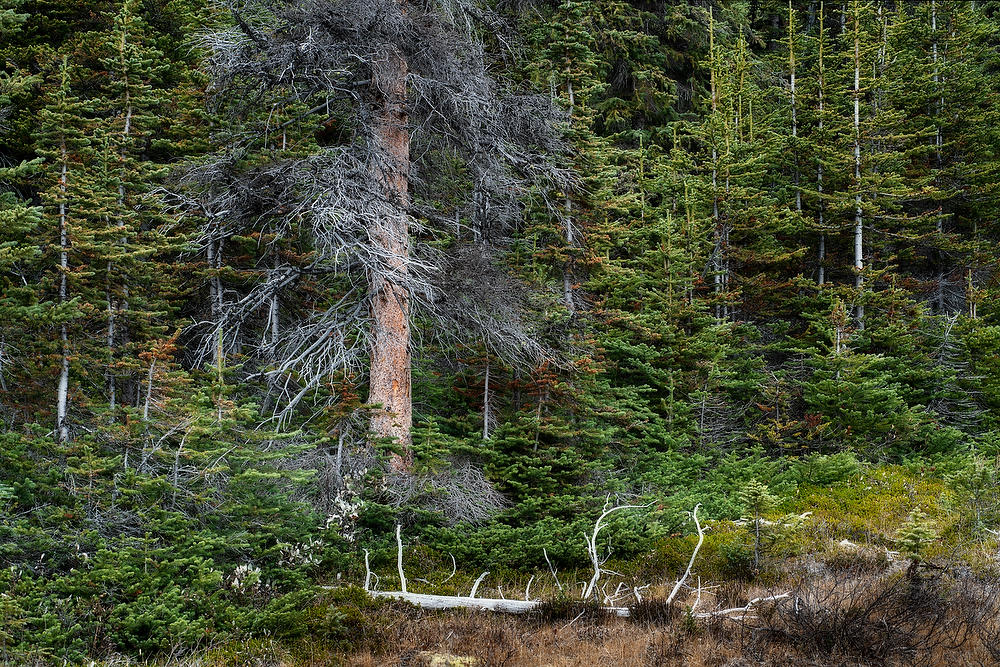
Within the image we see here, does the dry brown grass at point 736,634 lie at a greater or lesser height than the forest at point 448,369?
lesser

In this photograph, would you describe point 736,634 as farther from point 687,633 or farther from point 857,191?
point 857,191

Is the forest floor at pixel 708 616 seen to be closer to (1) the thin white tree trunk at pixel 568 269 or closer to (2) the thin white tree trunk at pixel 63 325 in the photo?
(2) the thin white tree trunk at pixel 63 325

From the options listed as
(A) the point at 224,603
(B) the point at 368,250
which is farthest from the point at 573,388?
(A) the point at 224,603

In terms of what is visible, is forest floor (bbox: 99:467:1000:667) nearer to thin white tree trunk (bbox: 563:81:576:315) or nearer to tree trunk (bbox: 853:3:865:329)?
thin white tree trunk (bbox: 563:81:576:315)

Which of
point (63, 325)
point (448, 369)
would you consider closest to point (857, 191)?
point (448, 369)

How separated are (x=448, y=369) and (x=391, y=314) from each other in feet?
8.40

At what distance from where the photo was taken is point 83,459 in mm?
5973

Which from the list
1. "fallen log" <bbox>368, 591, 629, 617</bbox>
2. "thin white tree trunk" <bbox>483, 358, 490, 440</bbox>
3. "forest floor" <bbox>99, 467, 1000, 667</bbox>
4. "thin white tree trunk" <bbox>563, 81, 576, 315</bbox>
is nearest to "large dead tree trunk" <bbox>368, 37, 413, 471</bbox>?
"thin white tree trunk" <bbox>483, 358, 490, 440</bbox>

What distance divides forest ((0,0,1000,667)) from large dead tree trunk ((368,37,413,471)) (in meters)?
0.06

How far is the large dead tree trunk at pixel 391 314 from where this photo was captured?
28.2 ft

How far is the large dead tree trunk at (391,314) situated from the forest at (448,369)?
6 cm

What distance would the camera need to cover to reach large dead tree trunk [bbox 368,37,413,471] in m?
8.61

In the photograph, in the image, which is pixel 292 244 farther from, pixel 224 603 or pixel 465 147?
pixel 224 603

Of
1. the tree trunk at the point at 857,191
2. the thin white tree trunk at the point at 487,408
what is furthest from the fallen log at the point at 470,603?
the tree trunk at the point at 857,191
